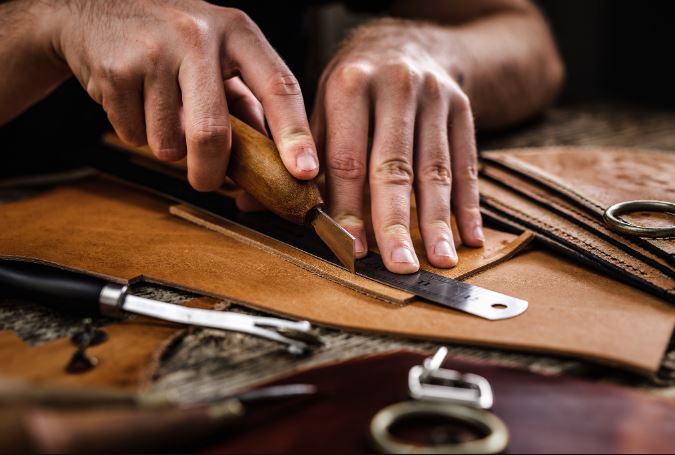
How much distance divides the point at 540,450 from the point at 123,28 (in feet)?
3.35

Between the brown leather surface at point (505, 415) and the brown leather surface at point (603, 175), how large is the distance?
416 mm

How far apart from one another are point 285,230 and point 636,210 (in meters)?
0.65

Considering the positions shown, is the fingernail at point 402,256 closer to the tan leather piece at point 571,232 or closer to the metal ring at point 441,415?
the tan leather piece at point 571,232

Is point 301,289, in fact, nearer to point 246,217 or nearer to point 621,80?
point 246,217

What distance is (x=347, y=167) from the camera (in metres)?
1.27

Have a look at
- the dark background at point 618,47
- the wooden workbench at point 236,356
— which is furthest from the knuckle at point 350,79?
the dark background at point 618,47

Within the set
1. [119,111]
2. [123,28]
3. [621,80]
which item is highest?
[123,28]

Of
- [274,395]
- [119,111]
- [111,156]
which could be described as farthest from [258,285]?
[111,156]

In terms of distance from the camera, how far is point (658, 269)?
3.59 feet

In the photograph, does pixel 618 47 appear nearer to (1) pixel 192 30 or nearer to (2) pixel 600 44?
(2) pixel 600 44

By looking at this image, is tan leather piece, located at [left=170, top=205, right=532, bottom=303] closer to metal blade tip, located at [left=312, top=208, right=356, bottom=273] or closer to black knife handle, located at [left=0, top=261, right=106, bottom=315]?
metal blade tip, located at [left=312, top=208, right=356, bottom=273]

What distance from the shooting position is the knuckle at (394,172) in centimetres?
126

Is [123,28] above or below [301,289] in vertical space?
above

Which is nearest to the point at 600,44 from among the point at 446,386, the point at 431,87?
the point at 431,87
